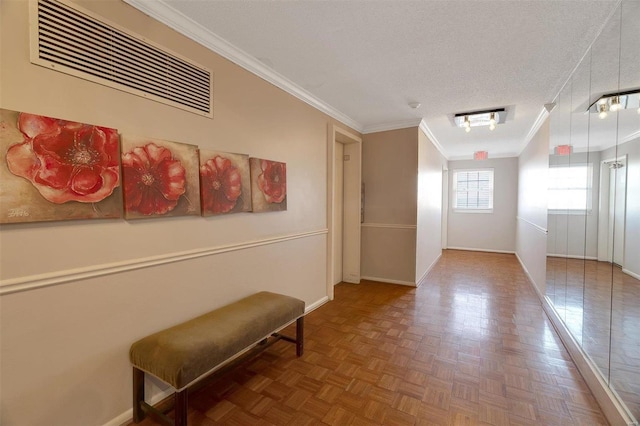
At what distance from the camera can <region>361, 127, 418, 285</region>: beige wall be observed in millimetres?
4375

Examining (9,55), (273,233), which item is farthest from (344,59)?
(9,55)

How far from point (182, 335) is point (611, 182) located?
3008 millimetres

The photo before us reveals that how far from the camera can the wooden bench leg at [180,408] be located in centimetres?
153

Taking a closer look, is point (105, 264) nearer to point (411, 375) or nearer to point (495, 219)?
point (411, 375)

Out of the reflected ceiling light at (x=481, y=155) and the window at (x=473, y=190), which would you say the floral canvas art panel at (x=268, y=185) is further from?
the window at (x=473, y=190)

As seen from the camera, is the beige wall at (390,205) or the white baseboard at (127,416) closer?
the white baseboard at (127,416)

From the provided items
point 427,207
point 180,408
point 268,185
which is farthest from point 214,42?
point 427,207

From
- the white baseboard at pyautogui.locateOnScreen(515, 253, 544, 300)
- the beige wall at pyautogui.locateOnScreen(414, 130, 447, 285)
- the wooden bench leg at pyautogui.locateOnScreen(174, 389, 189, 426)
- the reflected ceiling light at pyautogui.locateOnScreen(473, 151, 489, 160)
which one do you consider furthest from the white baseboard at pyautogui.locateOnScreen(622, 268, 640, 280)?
the reflected ceiling light at pyautogui.locateOnScreen(473, 151, 489, 160)

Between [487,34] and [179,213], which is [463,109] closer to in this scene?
[487,34]

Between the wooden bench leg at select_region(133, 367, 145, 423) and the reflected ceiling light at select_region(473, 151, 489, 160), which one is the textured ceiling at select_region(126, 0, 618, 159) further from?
the reflected ceiling light at select_region(473, 151, 489, 160)

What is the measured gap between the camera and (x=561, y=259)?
9.71ft

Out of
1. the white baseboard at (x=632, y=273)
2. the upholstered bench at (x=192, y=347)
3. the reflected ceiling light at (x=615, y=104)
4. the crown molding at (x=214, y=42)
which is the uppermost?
the crown molding at (x=214, y=42)

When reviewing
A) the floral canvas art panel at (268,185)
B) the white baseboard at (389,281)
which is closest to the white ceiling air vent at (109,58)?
the floral canvas art panel at (268,185)

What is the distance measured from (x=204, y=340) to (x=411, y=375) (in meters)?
1.59
